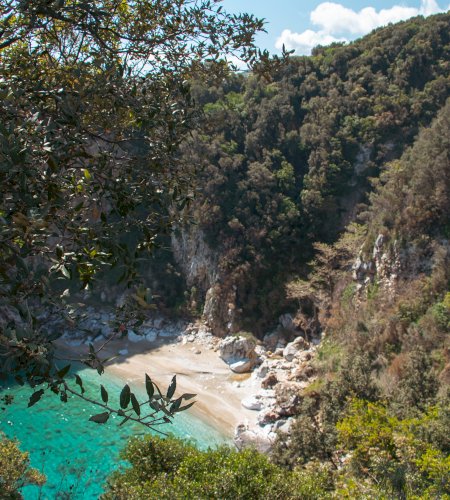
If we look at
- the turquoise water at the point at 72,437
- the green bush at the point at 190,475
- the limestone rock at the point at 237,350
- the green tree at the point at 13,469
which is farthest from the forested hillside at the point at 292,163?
the green tree at the point at 13,469

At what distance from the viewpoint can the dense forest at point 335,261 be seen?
26.3ft

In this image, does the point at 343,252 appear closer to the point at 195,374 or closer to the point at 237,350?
the point at 237,350

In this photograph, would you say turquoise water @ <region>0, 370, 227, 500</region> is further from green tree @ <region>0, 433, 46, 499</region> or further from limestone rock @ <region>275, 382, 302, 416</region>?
green tree @ <region>0, 433, 46, 499</region>

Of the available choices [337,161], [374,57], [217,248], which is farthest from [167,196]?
[374,57]

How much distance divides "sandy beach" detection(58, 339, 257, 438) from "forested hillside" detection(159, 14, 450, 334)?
275 centimetres

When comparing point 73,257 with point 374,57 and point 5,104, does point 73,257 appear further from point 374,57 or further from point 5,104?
point 374,57

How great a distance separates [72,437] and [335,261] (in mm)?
14247

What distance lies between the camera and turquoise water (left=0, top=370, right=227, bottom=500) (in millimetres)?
11758

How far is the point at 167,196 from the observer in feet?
10.5

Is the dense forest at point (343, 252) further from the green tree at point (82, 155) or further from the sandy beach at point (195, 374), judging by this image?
the sandy beach at point (195, 374)

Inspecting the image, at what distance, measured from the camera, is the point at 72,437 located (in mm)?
13914

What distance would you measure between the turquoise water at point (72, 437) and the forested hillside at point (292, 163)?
8.66 m

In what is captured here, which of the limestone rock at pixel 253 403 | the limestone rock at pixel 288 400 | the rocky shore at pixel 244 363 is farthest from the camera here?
the limestone rock at pixel 253 403

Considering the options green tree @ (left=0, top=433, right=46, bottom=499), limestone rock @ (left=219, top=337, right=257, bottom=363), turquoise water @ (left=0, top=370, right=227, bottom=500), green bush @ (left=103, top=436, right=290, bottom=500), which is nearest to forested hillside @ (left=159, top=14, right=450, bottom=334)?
limestone rock @ (left=219, top=337, right=257, bottom=363)
